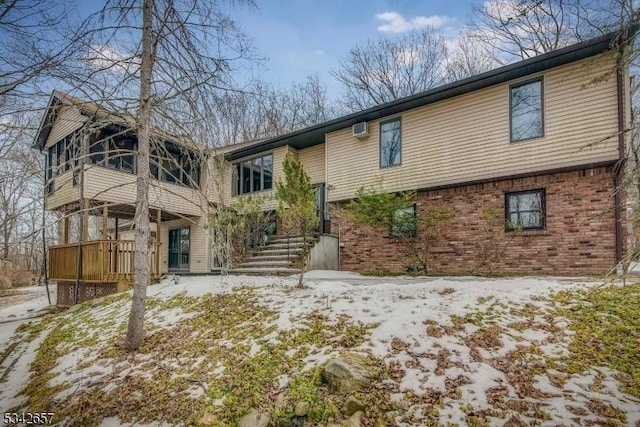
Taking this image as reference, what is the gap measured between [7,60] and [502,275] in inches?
405

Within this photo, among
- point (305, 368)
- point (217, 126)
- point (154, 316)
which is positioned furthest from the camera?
point (154, 316)

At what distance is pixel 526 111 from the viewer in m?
9.10

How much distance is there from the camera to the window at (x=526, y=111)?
8.91m

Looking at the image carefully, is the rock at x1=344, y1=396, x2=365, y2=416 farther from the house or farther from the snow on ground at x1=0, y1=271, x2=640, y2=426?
the house

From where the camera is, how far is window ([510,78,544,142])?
8.91 m

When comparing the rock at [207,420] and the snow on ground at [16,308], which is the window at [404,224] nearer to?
the rock at [207,420]

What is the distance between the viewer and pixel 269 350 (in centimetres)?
480

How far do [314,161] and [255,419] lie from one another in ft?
37.9

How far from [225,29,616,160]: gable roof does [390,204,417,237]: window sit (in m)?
3.34

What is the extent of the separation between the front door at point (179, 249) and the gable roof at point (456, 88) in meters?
5.91

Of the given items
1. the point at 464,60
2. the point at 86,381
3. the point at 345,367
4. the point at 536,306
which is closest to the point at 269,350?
the point at 345,367

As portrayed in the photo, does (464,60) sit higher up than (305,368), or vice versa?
(464,60)

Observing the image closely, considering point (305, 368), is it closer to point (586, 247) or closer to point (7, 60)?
point (7, 60)

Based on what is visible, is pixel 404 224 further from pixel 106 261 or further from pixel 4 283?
pixel 4 283
